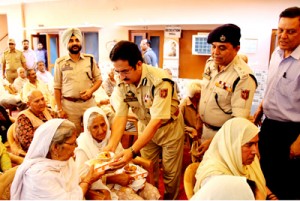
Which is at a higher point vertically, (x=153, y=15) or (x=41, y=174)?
(x=153, y=15)

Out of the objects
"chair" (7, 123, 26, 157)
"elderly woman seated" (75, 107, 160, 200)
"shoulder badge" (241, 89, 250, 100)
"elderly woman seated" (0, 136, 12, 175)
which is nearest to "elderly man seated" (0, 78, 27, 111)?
"chair" (7, 123, 26, 157)

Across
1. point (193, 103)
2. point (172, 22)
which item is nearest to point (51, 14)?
point (172, 22)

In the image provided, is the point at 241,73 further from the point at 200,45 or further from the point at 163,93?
the point at 200,45

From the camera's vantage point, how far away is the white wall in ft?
17.0

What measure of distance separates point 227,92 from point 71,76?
2.00 m

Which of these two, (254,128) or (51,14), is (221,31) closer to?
(254,128)

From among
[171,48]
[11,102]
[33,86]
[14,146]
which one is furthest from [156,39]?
[14,146]

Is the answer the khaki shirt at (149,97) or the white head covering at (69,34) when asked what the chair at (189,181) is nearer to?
the khaki shirt at (149,97)

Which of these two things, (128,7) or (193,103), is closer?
(193,103)

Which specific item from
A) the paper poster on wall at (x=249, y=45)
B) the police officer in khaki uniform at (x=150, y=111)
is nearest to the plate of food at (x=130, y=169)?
the police officer in khaki uniform at (x=150, y=111)

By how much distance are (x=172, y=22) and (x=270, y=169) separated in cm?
447

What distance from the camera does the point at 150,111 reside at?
7.07 feet

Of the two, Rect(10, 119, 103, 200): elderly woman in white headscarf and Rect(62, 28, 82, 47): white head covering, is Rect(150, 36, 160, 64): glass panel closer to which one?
Rect(62, 28, 82, 47): white head covering

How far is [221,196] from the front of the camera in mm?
1108
